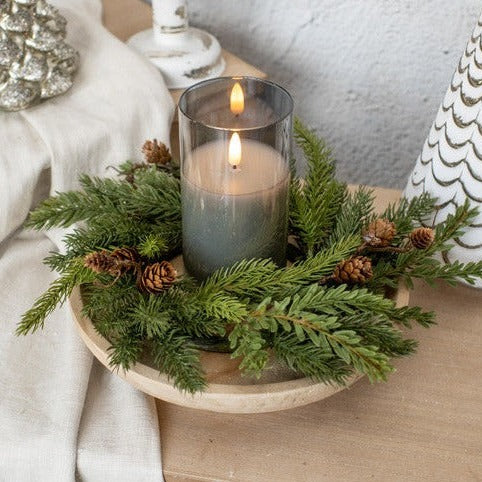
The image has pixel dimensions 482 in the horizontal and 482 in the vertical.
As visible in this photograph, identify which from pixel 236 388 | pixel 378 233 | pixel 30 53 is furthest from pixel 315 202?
pixel 30 53

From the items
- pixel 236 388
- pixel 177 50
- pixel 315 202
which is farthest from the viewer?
pixel 177 50

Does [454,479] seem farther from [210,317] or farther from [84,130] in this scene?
[84,130]

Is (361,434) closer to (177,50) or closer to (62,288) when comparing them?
(62,288)

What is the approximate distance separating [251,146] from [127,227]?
115 mm

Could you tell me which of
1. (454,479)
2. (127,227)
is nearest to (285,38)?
(127,227)

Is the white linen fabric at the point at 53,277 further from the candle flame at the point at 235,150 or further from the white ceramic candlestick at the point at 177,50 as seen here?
the candle flame at the point at 235,150

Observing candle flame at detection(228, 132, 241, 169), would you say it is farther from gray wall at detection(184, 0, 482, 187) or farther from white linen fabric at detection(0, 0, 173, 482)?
gray wall at detection(184, 0, 482, 187)

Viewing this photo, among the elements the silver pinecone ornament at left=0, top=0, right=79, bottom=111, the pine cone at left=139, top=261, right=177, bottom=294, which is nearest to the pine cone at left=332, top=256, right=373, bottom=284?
the pine cone at left=139, top=261, right=177, bottom=294

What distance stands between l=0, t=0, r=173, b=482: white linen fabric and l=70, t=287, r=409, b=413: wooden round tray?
0.05 m

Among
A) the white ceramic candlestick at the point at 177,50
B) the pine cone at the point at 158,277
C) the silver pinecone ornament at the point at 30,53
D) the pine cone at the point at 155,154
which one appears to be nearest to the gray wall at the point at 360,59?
the white ceramic candlestick at the point at 177,50

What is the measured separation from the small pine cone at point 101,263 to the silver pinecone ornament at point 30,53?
284mm

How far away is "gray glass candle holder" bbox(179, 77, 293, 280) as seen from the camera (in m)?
0.46

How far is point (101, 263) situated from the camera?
461mm

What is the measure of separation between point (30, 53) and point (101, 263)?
0.32 metres
